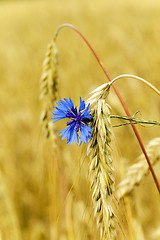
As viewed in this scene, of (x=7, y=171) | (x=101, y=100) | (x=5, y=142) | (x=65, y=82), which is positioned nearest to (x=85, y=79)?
(x=65, y=82)

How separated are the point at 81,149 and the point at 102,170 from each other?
→ 94mm

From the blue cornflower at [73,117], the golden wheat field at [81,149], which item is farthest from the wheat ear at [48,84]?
the blue cornflower at [73,117]

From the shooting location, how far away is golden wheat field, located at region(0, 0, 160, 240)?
612 mm

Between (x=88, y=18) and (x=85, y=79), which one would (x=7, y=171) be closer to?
(x=85, y=79)

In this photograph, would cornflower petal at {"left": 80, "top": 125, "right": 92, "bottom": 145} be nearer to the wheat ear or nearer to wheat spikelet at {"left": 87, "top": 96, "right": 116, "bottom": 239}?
wheat spikelet at {"left": 87, "top": 96, "right": 116, "bottom": 239}

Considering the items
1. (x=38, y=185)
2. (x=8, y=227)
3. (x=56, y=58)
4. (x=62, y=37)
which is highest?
(x=62, y=37)

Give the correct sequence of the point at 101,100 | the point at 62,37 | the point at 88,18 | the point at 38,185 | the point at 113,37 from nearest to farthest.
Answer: the point at 101,100
the point at 38,185
the point at 113,37
the point at 62,37
the point at 88,18

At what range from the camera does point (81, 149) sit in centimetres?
67

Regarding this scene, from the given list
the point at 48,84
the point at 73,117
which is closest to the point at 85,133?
the point at 73,117

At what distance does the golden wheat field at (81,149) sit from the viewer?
2.01 feet

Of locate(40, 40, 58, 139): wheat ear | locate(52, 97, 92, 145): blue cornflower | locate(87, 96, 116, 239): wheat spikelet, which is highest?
locate(40, 40, 58, 139): wheat ear

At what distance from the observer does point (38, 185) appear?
2.04 meters

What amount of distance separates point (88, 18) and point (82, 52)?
2.31 m

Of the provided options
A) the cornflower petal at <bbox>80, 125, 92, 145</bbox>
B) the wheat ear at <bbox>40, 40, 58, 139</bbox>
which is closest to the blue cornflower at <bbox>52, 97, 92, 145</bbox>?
the cornflower petal at <bbox>80, 125, 92, 145</bbox>
